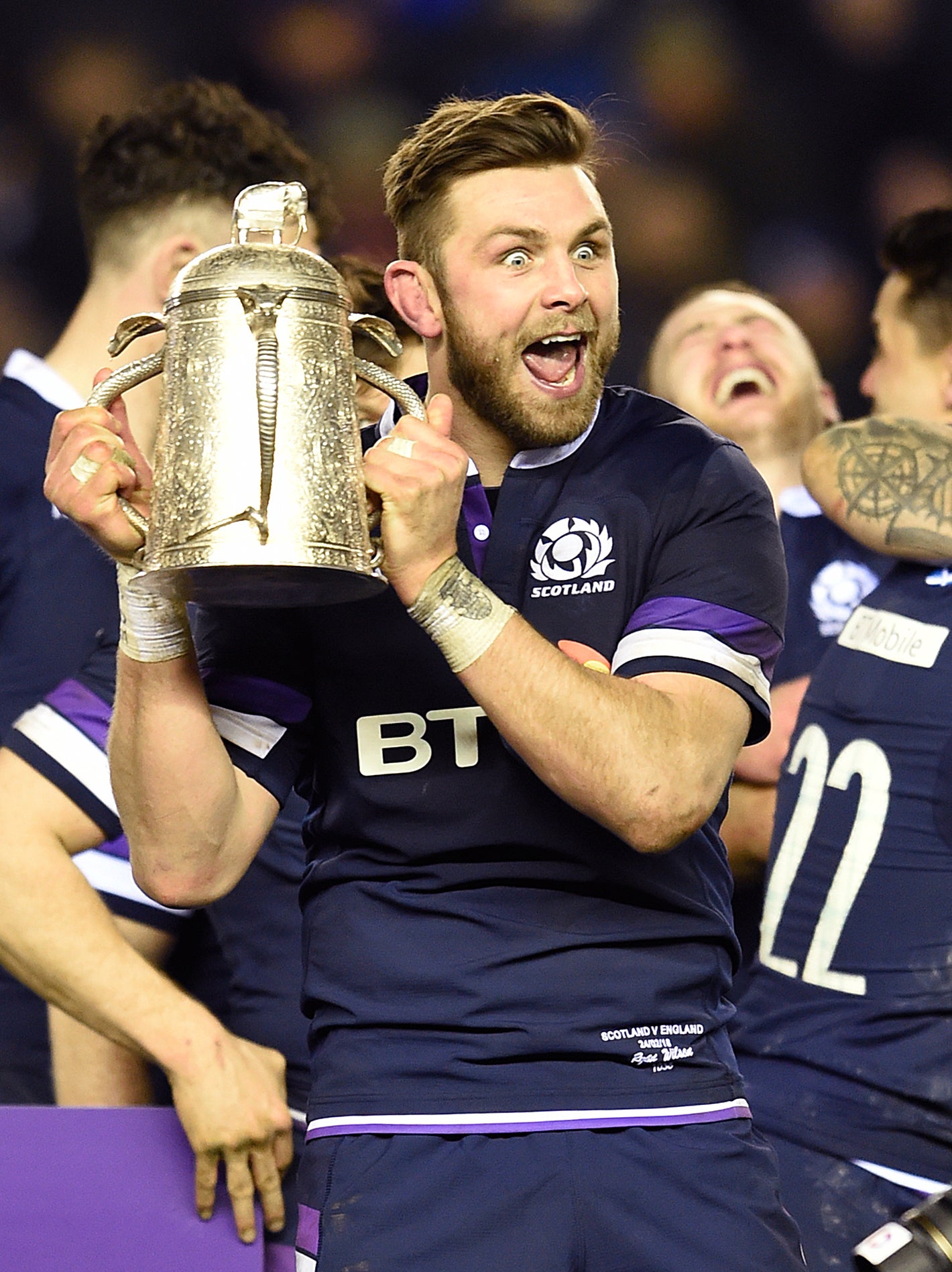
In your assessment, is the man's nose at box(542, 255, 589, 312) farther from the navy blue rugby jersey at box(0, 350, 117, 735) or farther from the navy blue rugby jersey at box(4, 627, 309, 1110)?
the navy blue rugby jersey at box(0, 350, 117, 735)

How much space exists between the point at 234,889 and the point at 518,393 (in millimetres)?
821

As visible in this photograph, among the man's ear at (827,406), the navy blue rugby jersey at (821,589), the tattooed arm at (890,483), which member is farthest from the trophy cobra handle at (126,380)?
the man's ear at (827,406)

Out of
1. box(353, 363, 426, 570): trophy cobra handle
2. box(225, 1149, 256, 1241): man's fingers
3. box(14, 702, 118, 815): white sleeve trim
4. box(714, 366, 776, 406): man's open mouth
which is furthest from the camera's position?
box(714, 366, 776, 406): man's open mouth

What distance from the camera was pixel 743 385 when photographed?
363cm

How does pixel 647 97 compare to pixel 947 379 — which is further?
pixel 647 97

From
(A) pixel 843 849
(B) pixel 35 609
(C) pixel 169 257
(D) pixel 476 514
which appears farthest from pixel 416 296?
(C) pixel 169 257

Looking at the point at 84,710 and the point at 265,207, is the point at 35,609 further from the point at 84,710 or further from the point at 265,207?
the point at 265,207

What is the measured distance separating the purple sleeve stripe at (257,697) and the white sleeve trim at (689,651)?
300 millimetres

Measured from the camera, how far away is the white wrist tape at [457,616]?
4.42 ft

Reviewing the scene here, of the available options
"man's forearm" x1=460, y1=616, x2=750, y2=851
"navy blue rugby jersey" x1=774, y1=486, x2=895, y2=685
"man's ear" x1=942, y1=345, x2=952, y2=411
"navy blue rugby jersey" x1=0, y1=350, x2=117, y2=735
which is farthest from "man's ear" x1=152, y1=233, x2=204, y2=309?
"man's forearm" x1=460, y1=616, x2=750, y2=851

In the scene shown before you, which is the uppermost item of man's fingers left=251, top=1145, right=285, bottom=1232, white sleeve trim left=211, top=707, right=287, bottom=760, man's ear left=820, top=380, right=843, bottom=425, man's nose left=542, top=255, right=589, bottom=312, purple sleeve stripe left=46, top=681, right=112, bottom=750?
man's nose left=542, top=255, right=589, bottom=312

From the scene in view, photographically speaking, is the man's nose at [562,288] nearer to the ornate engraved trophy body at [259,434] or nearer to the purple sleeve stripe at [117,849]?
the ornate engraved trophy body at [259,434]

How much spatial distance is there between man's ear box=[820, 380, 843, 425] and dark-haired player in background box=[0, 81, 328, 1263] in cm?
130

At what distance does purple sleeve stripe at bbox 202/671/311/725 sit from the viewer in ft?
5.17
